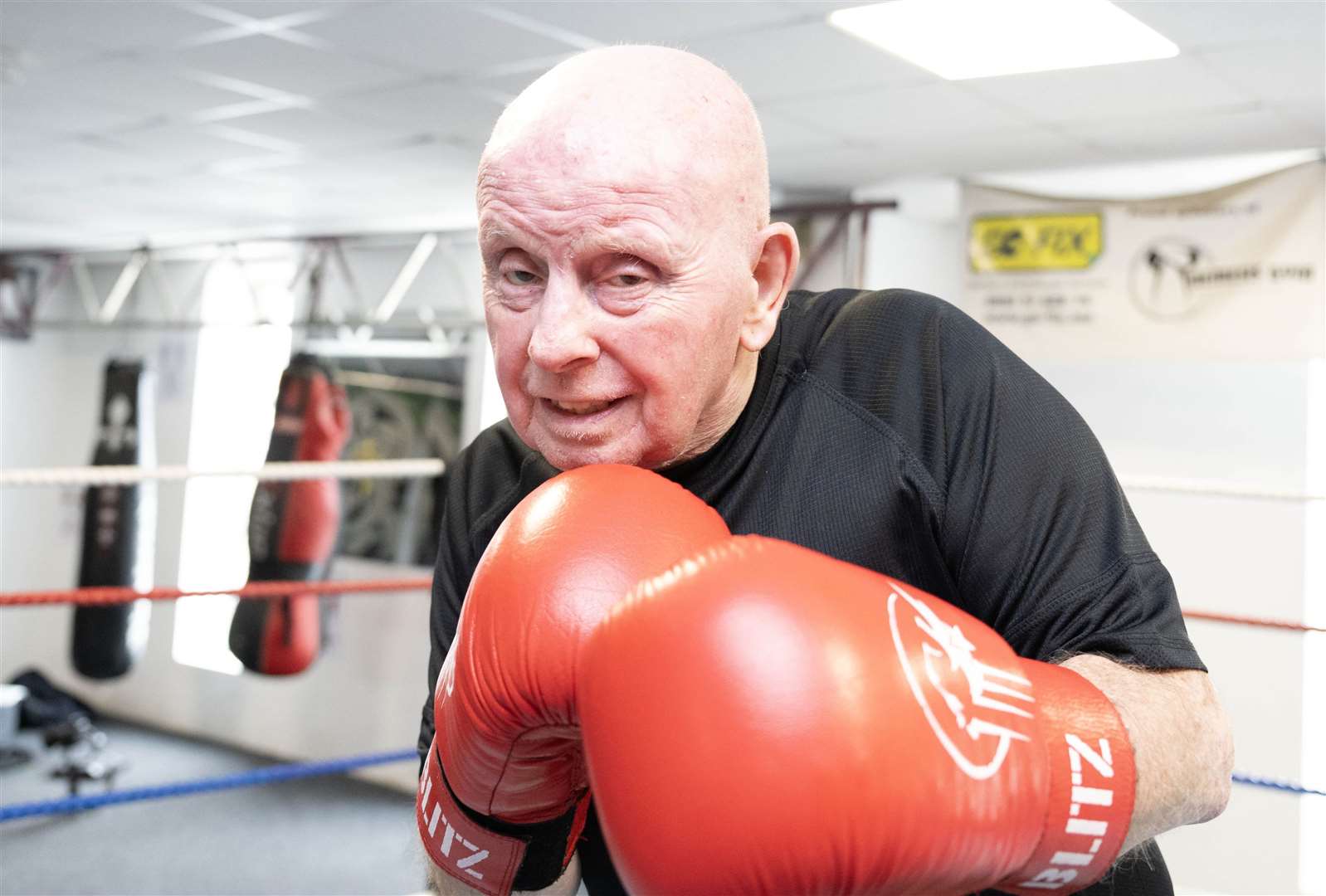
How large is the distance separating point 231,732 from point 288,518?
2.11 m

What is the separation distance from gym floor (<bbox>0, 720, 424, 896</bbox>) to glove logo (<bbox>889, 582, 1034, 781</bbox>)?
378 centimetres

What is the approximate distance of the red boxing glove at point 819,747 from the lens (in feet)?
1.93

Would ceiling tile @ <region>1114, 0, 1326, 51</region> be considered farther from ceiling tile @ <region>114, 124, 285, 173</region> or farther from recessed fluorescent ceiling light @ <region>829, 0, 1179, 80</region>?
ceiling tile @ <region>114, 124, 285, 173</region>

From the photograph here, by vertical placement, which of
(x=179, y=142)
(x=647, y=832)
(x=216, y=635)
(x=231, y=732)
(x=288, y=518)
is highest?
(x=179, y=142)

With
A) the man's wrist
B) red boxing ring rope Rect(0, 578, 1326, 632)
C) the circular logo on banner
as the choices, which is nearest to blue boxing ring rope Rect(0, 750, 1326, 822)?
red boxing ring rope Rect(0, 578, 1326, 632)

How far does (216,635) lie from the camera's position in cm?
720

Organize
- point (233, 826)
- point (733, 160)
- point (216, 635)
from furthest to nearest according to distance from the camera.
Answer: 1. point (216, 635)
2. point (233, 826)
3. point (733, 160)

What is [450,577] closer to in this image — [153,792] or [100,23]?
[153,792]

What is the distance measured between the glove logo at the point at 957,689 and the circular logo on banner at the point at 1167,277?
3.49 m

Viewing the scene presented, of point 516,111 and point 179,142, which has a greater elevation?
point 179,142

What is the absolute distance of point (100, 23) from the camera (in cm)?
316

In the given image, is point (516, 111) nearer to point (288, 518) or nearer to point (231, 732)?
point (288, 518)

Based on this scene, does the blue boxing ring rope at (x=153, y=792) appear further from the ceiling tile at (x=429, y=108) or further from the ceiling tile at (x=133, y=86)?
the ceiling tile at (x=133, y=86)

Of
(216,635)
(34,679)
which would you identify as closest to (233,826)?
(216,635)
